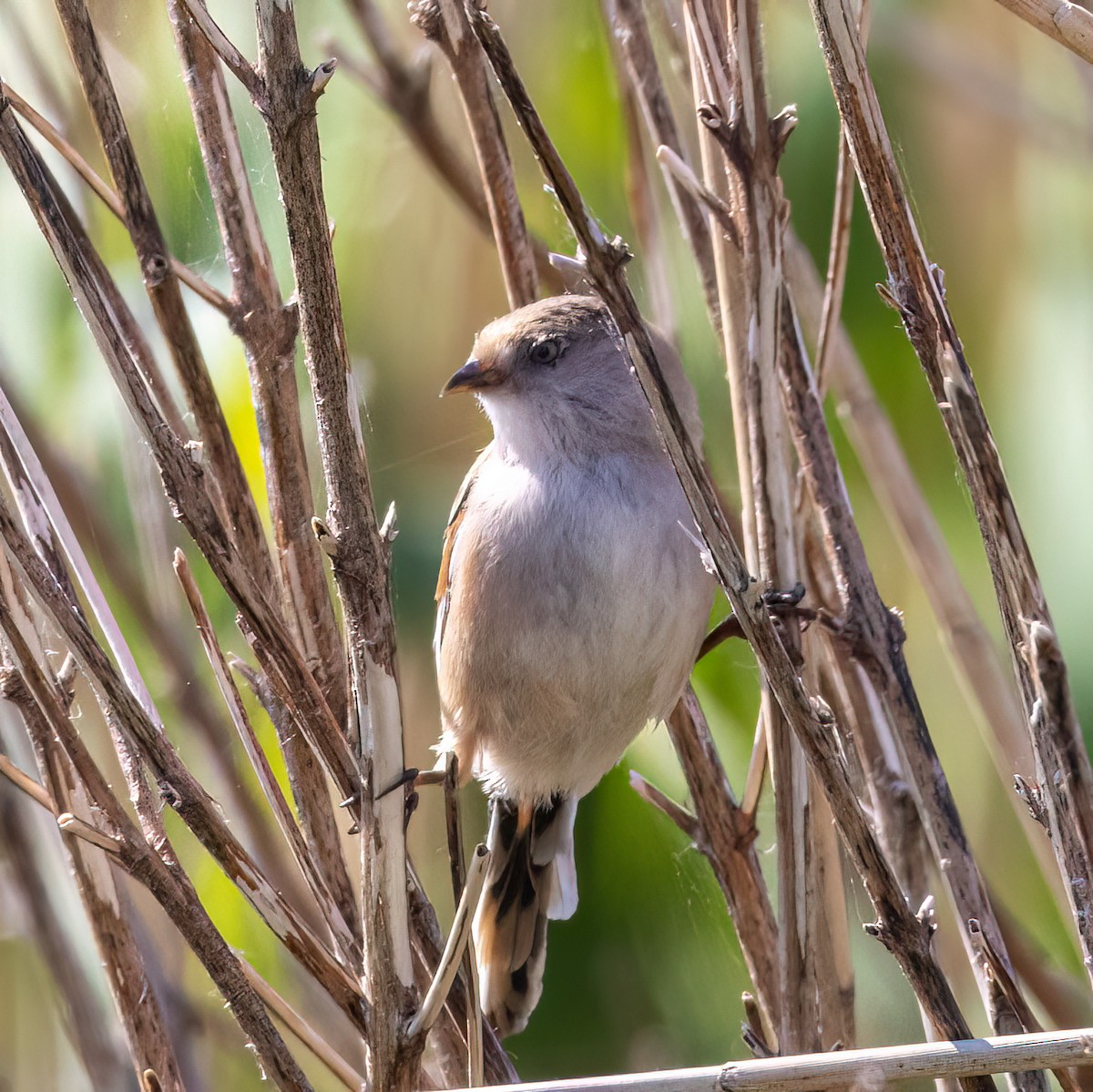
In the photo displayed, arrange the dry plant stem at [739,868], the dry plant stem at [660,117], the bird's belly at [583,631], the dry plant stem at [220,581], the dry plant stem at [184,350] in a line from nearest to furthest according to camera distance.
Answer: the dry plant stem at [220,581], the dry plant stem at [184,350], the dry plant stem at [739,868], the dry plant stem at [660,117], the bird's belly at [583,631]

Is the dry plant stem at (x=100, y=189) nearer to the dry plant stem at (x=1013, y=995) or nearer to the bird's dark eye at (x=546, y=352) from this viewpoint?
the bird's dark eye at (x=546, y=352)

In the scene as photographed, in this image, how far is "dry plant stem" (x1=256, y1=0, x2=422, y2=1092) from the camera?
1306 millimetres

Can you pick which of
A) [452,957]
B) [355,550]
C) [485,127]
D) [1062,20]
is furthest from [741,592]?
[485,127]

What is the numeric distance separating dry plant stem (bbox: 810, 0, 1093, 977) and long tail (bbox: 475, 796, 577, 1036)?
1292 mm

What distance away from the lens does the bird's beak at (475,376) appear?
8.07ft

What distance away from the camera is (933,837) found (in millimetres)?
1991

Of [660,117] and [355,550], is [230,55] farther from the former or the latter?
[660,117]

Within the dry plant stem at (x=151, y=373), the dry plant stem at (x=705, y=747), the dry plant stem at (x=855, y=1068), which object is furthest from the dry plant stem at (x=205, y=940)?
the dry plant stem at (x=705, y=747)

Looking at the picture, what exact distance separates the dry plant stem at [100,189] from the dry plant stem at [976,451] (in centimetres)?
100

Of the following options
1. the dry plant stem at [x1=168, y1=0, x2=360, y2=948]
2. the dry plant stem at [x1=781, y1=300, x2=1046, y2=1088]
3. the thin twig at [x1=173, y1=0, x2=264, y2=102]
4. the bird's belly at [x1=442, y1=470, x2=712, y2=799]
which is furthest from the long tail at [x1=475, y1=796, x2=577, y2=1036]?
the thin twig at [x1=173, y1=0, x2=264, y2=102]

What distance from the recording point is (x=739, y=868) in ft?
7.07

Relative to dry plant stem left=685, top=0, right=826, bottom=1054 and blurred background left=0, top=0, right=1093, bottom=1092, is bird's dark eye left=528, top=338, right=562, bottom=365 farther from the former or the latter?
dry plant stem left=685, top=0, right=826, bottom=1054

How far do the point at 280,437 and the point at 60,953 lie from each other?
117cm

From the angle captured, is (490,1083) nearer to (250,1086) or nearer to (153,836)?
(153,836)
